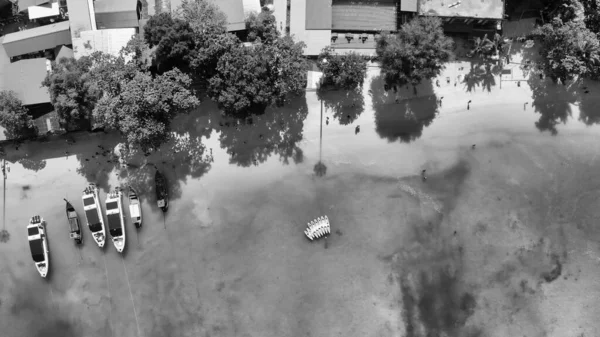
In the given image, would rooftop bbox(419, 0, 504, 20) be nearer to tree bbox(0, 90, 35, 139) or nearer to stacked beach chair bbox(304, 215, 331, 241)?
stacked beach chair bbox(304, 215, 331, 241)

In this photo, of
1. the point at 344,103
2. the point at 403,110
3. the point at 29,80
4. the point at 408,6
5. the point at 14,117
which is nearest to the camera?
the point at 14,117

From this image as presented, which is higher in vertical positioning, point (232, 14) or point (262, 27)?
point (232, 14)

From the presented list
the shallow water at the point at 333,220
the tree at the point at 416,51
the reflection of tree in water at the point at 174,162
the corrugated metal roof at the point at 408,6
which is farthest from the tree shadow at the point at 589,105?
the reflection of tree in water at the point at 174,162

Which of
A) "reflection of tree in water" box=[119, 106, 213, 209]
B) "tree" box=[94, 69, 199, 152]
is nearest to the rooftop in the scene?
"tree" box=[94, 69, 199, 152]

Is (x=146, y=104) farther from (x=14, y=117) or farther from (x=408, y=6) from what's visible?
(x=408, y=6)

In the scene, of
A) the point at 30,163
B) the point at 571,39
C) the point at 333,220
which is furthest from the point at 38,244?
the point at 571,39

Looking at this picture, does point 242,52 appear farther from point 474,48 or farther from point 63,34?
point 474,48

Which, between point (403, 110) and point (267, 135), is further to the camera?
point (403, 110)
